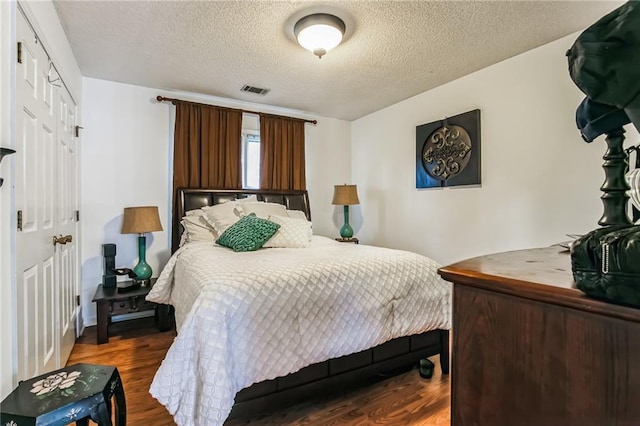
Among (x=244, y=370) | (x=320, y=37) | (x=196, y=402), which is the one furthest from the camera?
(x=320, y=37)

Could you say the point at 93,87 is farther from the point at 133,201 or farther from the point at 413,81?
the point at 413,81

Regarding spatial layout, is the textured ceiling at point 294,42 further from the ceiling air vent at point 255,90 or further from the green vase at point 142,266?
the green vase at point 142,266

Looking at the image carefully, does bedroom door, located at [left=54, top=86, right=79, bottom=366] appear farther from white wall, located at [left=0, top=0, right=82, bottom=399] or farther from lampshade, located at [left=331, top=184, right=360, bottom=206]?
lampshade, located at [left=331, top=184, right=360, bottom=206]

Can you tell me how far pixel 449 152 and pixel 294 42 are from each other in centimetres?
188

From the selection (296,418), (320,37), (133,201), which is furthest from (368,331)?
(133,201)

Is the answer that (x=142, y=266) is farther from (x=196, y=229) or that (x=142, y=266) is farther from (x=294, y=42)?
(x=294, y=42)

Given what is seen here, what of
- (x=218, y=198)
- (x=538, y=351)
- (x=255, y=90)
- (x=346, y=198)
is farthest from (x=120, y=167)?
(x=538, y=351)

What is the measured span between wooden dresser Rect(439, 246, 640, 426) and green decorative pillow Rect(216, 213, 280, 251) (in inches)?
80.1

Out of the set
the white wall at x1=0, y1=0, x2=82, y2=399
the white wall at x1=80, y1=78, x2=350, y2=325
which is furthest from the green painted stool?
the white wall at x1=80, y1=78, x2=350, y2=325

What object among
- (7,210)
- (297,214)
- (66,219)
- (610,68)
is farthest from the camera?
(297,214)

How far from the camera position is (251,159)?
403 centimetres

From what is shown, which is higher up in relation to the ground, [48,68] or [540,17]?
[540,17]

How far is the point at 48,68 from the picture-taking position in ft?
6.12

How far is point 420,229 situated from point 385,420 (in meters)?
2.29
